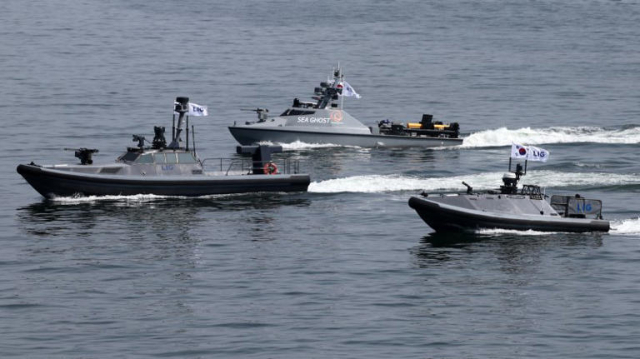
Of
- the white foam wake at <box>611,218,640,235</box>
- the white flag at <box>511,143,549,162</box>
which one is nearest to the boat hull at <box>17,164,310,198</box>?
the white flag at <box>511,143,549,162</box>

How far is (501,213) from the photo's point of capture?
56094mm

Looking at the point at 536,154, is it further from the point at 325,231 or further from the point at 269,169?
the point at 269,169

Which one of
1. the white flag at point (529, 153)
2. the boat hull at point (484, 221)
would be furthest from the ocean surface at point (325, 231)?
the white flag at point (529, 153)

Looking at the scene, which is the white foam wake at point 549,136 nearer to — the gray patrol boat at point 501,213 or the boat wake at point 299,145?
the boat wake at point 299,145

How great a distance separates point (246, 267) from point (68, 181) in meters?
15.7

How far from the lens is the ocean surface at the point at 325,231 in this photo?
42.2 m

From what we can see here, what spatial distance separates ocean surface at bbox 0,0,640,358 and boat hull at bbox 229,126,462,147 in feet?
3.75

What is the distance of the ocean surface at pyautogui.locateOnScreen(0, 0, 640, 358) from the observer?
1662 inches

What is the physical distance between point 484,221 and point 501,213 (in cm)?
92

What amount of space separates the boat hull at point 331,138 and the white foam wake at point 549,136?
2.27 metres

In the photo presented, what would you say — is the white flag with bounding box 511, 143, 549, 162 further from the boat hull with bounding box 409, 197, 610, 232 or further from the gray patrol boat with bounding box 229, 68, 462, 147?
the gray patrol boat with bounding box 229, 68, 462, 147

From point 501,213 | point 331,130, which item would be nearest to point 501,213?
point 501,213

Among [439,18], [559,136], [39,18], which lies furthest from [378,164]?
[39,18]

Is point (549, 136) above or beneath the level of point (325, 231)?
above
